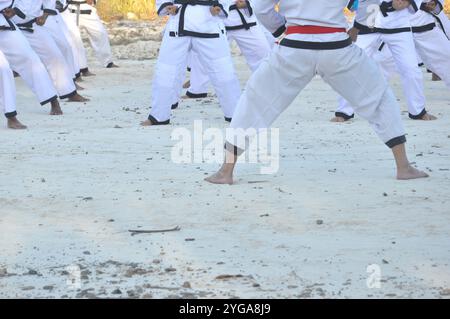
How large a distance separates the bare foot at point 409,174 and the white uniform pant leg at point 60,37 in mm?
6065

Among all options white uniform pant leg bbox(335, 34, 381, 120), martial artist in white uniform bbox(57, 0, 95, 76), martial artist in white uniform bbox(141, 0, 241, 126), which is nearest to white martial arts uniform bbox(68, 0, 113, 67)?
martial artist in white uniform bbox(57, 0, 95, 76)

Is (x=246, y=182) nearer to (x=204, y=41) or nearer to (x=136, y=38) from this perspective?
(x=204, y=41)

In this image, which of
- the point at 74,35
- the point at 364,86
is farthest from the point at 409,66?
the point at 74,35

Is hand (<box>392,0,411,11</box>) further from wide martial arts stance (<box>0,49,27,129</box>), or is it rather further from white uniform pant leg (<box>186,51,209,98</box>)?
wide martial arts stance (<box>0,49,27,129</box>)

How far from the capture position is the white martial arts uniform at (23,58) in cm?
1100

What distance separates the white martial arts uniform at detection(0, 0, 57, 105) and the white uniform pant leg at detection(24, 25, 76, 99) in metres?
0.96

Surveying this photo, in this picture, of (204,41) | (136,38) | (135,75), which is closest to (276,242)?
(204,41)

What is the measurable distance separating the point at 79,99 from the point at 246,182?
5183 mm

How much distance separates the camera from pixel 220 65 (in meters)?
10.6

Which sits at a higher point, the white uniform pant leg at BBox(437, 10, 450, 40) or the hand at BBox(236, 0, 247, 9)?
the hand at BBox(236, 0, 247, 9)

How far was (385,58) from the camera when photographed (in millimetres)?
11156

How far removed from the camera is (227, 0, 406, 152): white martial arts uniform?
7.50m

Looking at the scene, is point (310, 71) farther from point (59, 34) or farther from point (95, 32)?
point (95, 32)

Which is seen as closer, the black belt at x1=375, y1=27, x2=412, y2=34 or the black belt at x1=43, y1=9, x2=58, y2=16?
the black belt at x1=375, y1=27, x2=412, y2=34
